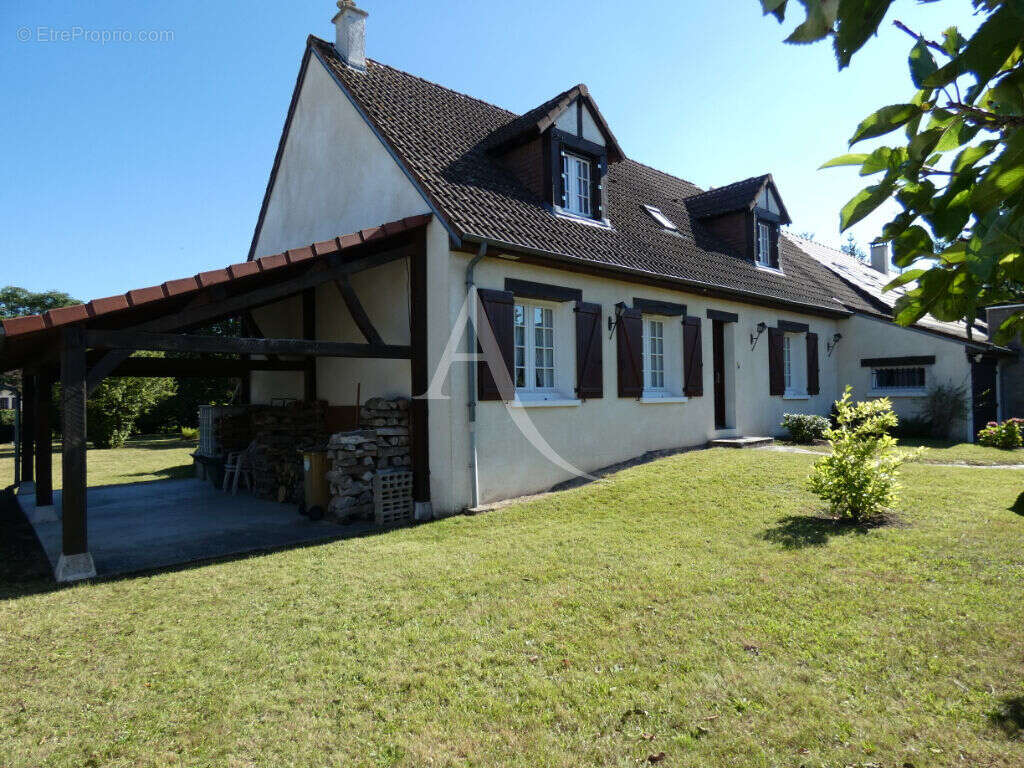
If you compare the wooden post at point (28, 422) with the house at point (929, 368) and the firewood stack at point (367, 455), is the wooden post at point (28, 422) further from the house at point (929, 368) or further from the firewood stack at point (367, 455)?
the house at point (929, 368)

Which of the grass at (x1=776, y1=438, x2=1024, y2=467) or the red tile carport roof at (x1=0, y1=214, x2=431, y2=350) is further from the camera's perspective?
the grass at (x1=776, y1=438, x2=1024, y2=467)

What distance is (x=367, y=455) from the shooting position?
28.8ft

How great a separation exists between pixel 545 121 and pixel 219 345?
6683 mm

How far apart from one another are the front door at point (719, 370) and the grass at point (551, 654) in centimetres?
705

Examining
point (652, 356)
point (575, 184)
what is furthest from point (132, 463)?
point (652, 356)

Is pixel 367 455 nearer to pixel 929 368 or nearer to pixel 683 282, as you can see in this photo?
pixel 683 282

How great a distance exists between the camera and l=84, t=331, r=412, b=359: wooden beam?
6.32 m

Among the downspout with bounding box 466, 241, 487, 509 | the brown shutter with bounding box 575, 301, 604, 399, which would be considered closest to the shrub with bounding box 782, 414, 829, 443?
the brown shutter with bounding box 575, 301, 604, 399

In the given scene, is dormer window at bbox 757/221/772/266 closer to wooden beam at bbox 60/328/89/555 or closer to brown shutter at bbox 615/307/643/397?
brown shutter at bbox 615/307/643/397

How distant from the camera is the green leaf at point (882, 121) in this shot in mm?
1142

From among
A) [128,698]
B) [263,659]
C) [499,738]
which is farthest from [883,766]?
[128,698]

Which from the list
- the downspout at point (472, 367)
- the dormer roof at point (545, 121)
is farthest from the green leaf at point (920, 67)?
the dormer roof at point (545, 121)

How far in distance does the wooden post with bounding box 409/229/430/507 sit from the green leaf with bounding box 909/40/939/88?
7923 mm

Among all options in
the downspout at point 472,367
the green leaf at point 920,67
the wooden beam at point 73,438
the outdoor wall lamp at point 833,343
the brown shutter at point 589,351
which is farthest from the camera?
the outdoor wall lamp at point 833,343
